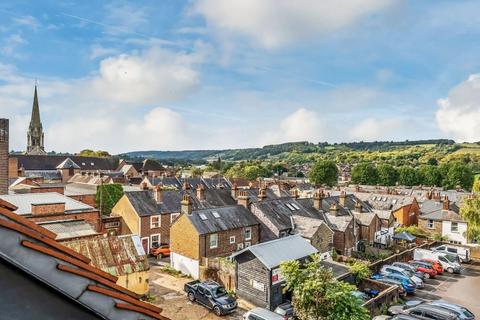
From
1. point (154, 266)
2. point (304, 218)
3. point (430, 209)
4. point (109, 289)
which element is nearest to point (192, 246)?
point (154, 266)

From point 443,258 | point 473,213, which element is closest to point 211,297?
point 443,258

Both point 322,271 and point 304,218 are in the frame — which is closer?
point 322,271

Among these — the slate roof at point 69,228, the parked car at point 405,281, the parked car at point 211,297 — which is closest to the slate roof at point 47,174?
the slate roof at point 69,228

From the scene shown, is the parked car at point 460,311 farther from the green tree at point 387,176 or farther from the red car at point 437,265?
the green tree at point 387,176

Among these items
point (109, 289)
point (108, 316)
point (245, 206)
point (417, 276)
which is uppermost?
point (109, 289)

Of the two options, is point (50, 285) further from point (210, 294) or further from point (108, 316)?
point (210, 294)

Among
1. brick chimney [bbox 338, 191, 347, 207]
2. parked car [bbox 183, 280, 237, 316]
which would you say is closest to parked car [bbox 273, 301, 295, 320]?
parked car [bbox 183, 280, 237, 316]

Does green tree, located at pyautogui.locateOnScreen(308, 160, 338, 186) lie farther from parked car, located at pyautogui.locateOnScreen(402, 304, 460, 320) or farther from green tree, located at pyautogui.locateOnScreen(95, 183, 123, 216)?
parked car, located at pyautogui.locateOnScreen(402, 304, 460, 320)
